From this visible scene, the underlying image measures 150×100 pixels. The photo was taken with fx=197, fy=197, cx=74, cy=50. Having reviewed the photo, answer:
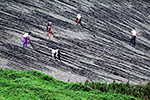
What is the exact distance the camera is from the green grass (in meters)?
→ 5.68

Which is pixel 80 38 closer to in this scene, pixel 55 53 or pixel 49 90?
pixel 55 53

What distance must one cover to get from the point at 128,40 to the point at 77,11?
361 centimetres

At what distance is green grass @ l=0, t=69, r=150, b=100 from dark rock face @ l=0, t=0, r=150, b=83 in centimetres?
152

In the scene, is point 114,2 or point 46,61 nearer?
point 46,61

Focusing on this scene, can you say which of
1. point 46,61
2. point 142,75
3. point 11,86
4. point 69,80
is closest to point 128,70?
point 142,75

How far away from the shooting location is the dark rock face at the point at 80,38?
943cm

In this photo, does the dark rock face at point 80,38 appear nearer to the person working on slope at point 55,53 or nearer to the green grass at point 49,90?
the person working on slope at point 55,53

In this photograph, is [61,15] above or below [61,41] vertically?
above

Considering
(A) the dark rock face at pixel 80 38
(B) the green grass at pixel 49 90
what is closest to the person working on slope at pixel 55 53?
(A) the dark rock face at pixel 80 38

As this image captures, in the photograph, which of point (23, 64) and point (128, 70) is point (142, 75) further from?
point (23, 64)

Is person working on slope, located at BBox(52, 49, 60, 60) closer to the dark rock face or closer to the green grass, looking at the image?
the dark rock face

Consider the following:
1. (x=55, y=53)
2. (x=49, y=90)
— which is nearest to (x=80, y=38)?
(x=55, y=53)

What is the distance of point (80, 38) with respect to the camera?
1096 cm

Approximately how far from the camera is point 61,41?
1045 cm
